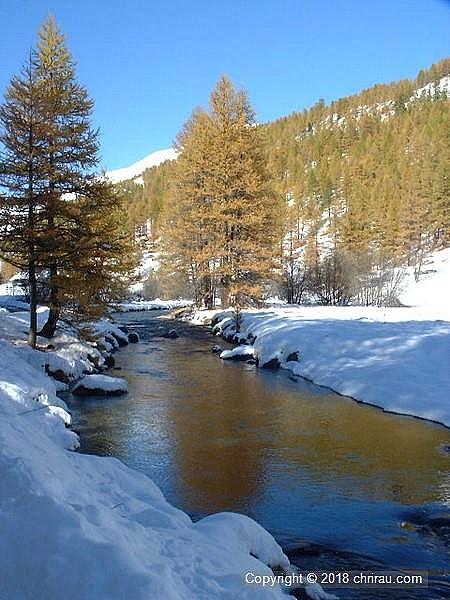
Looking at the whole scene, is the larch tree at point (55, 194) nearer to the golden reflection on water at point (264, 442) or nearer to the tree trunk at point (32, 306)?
Result: the tree trunk at point (32, 306)

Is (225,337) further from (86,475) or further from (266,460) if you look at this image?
(86,475)

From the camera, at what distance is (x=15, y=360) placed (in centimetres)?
1377

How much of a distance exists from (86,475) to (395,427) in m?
8.13

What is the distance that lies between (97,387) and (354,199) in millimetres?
59013

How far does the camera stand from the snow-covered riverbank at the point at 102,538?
3.63m

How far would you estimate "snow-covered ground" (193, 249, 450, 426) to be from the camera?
1391cm

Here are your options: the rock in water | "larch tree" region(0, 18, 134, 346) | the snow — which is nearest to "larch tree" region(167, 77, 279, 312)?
the rock in water

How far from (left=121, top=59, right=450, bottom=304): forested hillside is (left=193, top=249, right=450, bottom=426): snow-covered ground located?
273 inches

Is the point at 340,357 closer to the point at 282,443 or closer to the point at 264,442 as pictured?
the point at 282,443

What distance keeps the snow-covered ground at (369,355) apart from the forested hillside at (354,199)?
→ 6928 millimetres

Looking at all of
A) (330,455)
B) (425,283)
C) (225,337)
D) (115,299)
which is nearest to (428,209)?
(425,283)

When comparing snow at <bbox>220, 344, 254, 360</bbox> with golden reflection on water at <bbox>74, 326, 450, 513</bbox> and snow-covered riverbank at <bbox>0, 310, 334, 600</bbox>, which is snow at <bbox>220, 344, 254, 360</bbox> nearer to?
golden reflection on water at <bbox>74, 326, 450, 513</bbox>

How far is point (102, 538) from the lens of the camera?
4.09m

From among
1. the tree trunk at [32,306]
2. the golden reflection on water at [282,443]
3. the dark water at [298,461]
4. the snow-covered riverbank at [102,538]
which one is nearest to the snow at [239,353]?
the dark water at [298,461]
